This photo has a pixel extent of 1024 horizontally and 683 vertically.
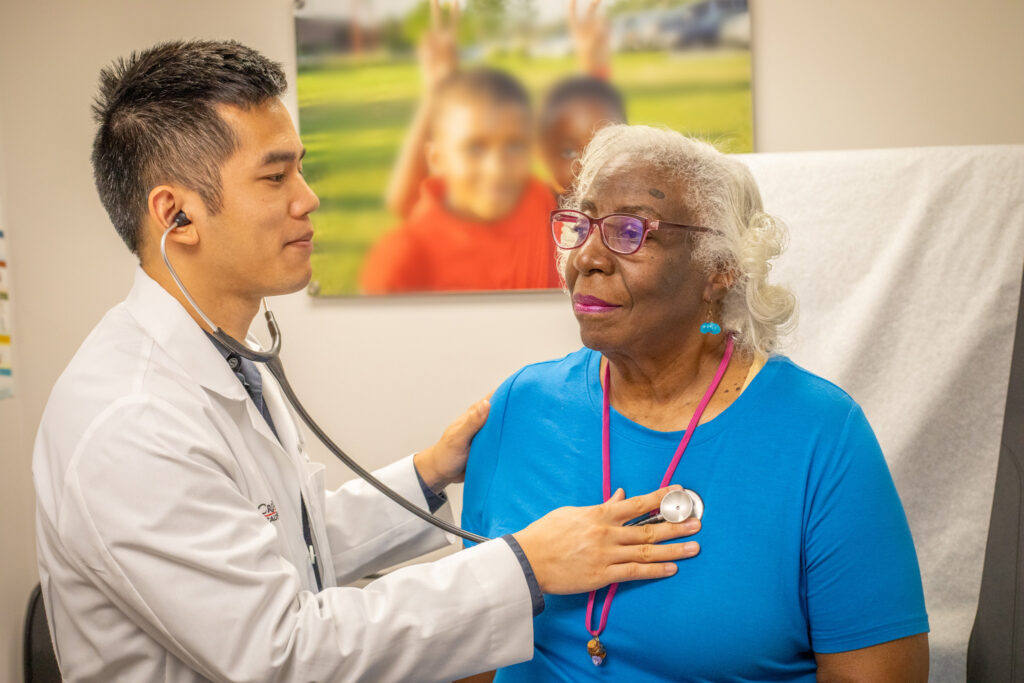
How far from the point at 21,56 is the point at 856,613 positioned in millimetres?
2392

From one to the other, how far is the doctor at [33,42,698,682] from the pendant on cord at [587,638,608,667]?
0.31ft

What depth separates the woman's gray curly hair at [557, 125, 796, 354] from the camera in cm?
117

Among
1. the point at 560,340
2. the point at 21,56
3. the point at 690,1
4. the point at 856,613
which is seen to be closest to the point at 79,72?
the point at 21,56

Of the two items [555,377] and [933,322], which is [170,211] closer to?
[555,377]

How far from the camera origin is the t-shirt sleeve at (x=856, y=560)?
3.21ft

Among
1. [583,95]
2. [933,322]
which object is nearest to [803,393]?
[933,322]

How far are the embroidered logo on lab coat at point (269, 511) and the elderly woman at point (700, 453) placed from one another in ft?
1.05

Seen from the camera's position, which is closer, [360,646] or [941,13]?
[360,646]

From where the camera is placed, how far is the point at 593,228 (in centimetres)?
118

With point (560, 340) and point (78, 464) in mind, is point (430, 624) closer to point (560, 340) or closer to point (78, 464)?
point (78, 464)

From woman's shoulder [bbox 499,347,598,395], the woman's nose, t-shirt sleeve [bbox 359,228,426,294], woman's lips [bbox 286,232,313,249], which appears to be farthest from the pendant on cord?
t-shirt sleeve [bbox 359,228,426,294]

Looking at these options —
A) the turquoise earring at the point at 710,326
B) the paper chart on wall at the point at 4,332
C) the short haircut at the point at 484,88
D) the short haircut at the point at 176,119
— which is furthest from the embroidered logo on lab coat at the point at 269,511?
the paper chart on wall at the point at 4,332

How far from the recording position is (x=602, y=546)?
40.9 inches

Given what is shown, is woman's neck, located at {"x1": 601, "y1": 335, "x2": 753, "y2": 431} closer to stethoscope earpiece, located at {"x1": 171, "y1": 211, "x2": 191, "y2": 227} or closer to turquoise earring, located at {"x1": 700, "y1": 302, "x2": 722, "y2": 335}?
turquoise earring, located at {"x1": 700, "y1": 302, "x2": 722, "y2": 335}
